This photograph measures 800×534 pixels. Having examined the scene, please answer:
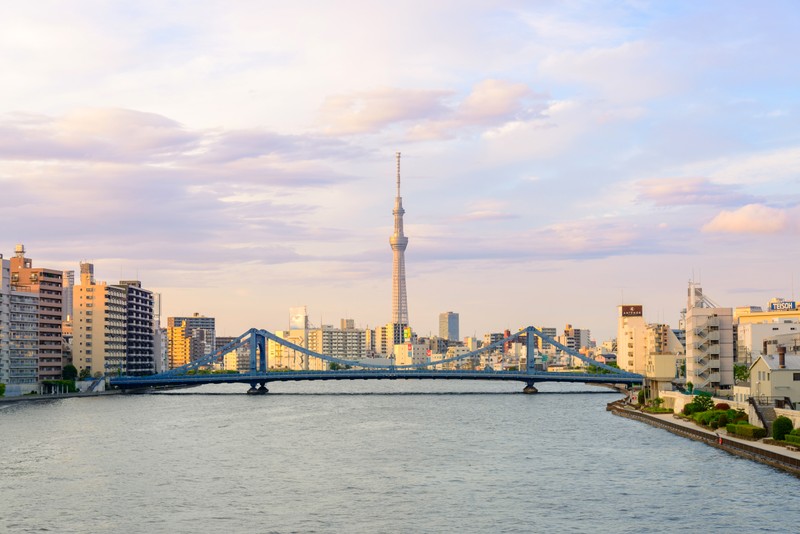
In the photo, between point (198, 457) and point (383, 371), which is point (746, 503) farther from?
point (383, 371)

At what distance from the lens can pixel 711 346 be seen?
99.4 m

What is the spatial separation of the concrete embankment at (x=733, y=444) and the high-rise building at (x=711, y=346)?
875 cm

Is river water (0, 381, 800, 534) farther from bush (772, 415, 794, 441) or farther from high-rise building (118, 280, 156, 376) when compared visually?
high-rise building (118, 280, 156, 376)

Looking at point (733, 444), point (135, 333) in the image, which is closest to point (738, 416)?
point (733, 444)

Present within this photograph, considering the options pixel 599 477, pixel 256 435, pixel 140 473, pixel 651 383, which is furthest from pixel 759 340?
pixel 140 473

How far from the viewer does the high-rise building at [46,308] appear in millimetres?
155125

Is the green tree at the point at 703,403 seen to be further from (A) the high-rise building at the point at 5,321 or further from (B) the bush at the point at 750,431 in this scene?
(A) the high-rise building at the point at 5,321

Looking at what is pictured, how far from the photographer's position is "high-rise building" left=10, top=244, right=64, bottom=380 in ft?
509

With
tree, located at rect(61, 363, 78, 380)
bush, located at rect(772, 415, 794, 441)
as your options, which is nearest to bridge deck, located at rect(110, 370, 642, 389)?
tree, located at rect(61, 363, 78, 380)

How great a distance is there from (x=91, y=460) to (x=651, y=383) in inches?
2505

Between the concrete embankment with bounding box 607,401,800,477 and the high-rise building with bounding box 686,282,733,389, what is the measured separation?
875 centimetres

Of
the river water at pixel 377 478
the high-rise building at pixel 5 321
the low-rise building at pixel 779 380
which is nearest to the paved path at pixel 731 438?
the river water at pixel 377 478

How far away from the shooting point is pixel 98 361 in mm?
176875

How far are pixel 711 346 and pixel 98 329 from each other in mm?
113318
